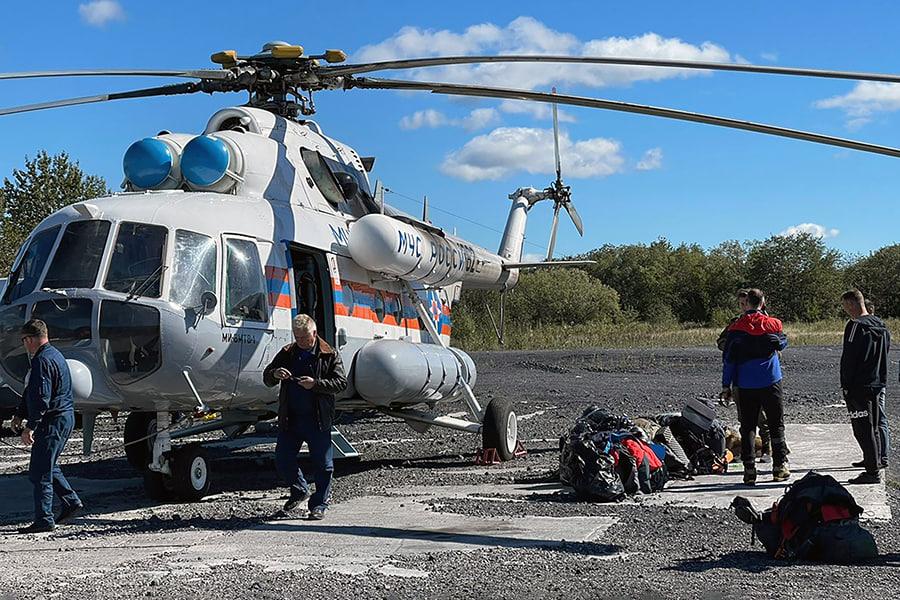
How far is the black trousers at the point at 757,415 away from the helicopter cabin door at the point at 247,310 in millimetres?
4514

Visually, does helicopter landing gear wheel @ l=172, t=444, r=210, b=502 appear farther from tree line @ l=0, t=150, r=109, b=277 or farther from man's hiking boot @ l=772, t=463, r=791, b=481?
tree line @ l=0, t=150, r=109, b=277

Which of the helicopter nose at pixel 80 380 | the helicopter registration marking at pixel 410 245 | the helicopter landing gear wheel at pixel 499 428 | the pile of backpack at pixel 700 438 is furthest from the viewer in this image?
the helicopter landing gear wheel at pixel 499 428

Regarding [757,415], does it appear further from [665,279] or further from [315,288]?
[665,279]

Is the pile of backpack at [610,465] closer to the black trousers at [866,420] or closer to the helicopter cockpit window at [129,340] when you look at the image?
the black trousers at [866,420]

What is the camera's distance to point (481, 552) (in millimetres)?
6777

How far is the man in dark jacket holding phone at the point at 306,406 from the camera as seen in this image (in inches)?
326

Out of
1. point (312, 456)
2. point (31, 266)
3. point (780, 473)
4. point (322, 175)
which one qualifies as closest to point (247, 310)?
point (312, 456)

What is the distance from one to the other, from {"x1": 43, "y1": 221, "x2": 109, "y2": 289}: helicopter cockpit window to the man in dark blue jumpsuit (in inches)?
24.3

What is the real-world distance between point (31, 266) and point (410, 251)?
12.7 ft

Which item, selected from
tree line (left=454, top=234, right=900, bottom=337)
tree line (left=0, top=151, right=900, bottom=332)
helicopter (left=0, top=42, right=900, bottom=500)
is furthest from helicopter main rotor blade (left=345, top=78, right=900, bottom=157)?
tree line (left=454, top=234, right=900, bottom=337)

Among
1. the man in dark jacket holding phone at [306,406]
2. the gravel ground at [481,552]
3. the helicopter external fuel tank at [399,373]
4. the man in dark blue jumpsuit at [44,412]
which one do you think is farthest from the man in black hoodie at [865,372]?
the man in dark blue jumpsuit at [44,412]

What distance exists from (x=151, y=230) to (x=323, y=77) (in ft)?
9.08

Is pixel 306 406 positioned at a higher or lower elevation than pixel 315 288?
lower

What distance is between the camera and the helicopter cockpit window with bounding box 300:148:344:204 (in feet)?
36.3
